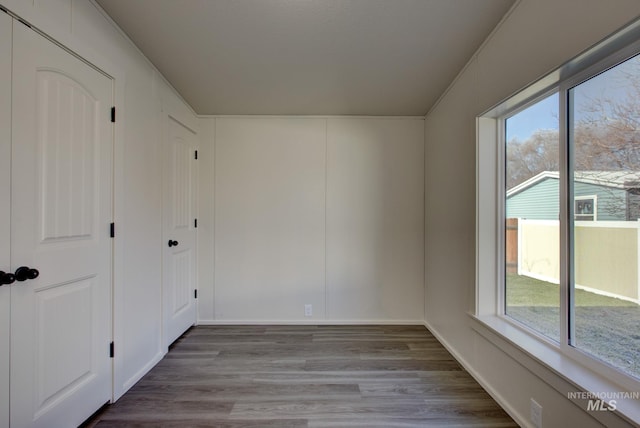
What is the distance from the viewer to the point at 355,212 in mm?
3217

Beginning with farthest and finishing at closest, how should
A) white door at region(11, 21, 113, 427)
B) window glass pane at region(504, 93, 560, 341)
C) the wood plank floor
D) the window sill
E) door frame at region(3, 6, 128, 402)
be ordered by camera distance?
door frame at region(3, 6, 128, 402)
the wood plank floor
window glass pane at region(504, 93, 560, 341)
white door at region(11, 21, 113, 427)
the window sill

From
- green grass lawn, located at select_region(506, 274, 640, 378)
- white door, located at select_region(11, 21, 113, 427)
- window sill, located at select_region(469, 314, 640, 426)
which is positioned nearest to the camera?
window sill, located at select_region(469, 314, 640, 426)

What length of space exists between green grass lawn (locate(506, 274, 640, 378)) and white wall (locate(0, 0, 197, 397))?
274 centimetres

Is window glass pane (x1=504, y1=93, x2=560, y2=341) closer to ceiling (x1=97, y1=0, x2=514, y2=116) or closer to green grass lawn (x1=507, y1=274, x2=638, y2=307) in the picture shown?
green grass lawn (x1=507, y1=274, x2=638, y2=307)

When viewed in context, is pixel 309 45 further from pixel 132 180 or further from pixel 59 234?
pixel 59 234

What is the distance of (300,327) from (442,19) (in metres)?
3.01

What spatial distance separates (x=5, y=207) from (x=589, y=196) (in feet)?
9.00

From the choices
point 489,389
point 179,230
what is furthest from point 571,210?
point 179,230

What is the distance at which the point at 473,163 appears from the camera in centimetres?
213

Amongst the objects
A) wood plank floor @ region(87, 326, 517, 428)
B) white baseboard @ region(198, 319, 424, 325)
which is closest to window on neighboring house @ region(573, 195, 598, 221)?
wood plank floor @ region(87, 326, 517, 428)

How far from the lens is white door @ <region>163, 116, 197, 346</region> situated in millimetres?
2555
